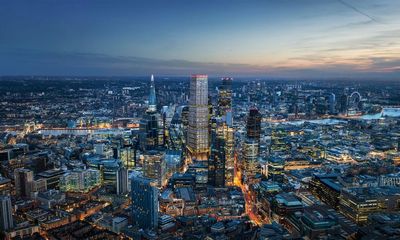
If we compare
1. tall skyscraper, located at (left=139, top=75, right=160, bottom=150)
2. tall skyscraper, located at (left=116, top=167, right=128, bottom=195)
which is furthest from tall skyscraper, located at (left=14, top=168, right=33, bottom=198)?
tall skyscraper, located at (left=139, top=75, right=160, bottom=150)

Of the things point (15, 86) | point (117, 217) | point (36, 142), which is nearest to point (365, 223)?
point (117, 217)

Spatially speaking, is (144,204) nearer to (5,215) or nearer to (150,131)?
(5,215)

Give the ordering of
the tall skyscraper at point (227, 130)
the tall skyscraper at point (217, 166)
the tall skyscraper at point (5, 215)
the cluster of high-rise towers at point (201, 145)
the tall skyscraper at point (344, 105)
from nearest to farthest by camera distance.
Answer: the tall skyscraper at point (5, 215)
the cluster of high-rise towers at point (201, 145)
the tall skyscraper at point (217, 166)
the tall skyscraper at point (227, 130)
the tall skyscraper at point (344, 105)

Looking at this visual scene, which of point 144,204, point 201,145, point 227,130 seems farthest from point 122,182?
point 201,145

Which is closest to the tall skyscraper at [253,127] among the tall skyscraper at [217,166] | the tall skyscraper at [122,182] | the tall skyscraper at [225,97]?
the tall skyscraper at [225,97]

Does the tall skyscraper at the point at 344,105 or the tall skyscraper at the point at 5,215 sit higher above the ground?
the tall skyscraper at the point at 344,105

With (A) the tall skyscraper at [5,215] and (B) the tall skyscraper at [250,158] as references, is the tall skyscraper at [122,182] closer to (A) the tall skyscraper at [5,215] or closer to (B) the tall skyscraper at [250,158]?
(A) the tall skyscraper at [5,215]
